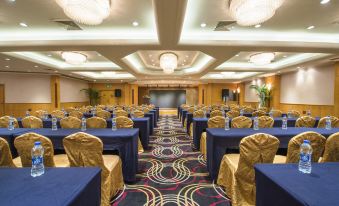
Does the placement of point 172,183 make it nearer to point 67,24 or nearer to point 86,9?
point 86,9

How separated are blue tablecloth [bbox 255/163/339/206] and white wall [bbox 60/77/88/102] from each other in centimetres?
1431

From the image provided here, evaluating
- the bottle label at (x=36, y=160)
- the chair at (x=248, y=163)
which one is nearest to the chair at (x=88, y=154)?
the bottle label at (x=36, y=160)

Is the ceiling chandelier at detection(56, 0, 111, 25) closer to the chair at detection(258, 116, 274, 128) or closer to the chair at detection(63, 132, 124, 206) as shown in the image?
the chair at detection(63, 132, 124, 206)

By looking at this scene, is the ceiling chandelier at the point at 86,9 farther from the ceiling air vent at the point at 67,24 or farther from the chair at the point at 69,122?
the chair at the point at 69,122

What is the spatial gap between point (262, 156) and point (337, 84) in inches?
304

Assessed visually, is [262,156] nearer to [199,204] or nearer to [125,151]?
[199,204]

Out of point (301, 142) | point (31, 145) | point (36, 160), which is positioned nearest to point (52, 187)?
point (36, 160)

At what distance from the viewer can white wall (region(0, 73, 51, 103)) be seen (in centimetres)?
1128

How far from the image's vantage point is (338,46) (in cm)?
542

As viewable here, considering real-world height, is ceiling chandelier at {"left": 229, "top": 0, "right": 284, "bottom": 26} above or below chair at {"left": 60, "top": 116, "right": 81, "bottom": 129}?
above

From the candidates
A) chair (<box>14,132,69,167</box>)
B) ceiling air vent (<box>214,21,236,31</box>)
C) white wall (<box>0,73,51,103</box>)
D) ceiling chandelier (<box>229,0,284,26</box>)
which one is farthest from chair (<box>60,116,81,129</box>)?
white wall (<box>0,73,51,103</box>)

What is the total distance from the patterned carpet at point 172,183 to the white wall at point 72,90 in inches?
445

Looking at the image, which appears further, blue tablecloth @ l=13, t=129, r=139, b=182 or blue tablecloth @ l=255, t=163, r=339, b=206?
blue tablecloth @ l=13, t=129, r=139, b=182

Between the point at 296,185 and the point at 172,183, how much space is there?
212cm
